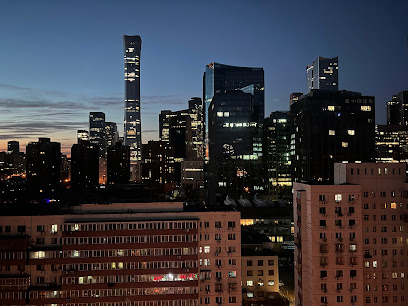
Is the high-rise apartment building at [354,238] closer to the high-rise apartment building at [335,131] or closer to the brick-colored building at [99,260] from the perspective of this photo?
the brick-colored building at [99,260]

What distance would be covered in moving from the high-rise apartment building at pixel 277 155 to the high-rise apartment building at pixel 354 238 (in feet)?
390

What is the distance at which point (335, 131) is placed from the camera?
14738cm

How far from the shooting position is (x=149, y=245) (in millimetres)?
48656

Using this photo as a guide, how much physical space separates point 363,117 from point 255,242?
9905cm

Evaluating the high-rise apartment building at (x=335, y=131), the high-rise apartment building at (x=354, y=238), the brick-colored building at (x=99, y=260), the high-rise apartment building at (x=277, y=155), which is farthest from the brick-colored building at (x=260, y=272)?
the high-rise apartment building at (x=277, y=155)

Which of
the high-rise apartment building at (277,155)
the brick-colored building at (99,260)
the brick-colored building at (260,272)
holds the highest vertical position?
the high-rise apartment building at (277,155)

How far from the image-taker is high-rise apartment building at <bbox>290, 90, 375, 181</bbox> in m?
146

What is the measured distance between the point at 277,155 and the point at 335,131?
37.2 m

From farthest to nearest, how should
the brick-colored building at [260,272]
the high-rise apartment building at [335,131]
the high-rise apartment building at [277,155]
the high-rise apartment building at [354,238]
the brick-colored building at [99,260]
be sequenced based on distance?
the high-rise apartment building at [277,155]
the high-rise apartment building at [335,131]
the brick-colored building at [260,272]
the high-rise apartment building at [354,238]
the brick-colored building at [99,260]

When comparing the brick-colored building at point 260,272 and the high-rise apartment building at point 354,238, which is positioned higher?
the high-rise apartment building at point 354,238

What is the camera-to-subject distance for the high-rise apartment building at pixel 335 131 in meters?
146

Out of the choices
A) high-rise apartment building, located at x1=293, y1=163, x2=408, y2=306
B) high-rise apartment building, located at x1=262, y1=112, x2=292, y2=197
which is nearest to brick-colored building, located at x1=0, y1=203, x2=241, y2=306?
high-rise apartment building, located at x1=293, y1=163, x2=408, y2=306

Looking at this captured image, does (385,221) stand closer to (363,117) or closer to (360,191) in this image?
(360,191)

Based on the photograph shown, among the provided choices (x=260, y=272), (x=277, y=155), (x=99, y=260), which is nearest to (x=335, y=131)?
(x=277, y=155)
